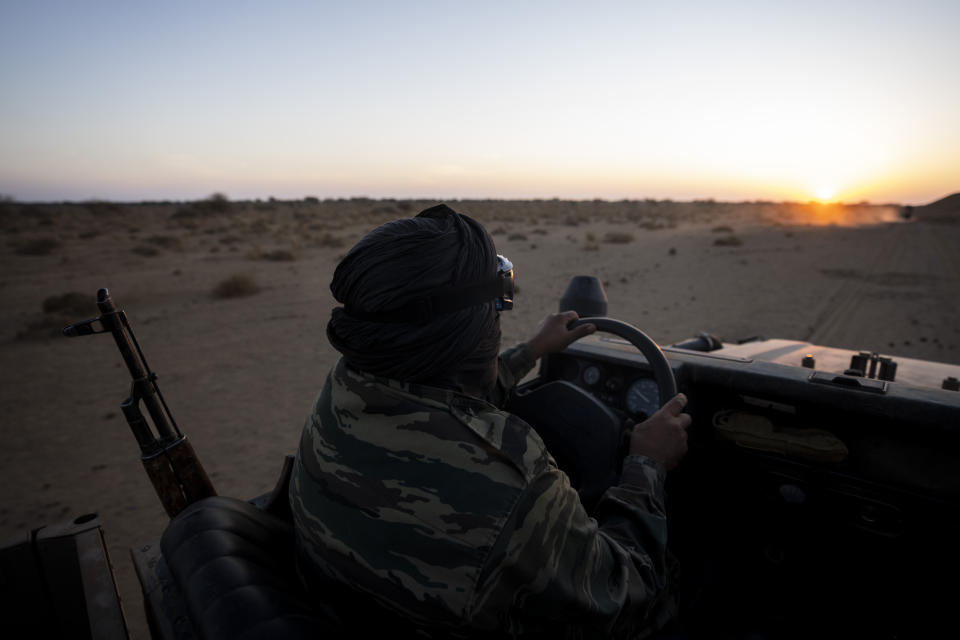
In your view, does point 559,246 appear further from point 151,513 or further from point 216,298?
point 151,513

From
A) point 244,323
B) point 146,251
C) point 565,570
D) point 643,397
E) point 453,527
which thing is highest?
point 453,527

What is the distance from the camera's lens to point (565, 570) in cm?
104

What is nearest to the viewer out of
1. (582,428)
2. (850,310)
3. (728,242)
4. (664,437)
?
(664,437)

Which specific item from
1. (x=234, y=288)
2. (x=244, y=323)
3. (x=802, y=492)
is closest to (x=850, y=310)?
(x=802, y=492)

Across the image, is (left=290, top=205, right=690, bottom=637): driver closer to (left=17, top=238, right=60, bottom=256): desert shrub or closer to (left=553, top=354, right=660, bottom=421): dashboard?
(left=553, top=354, right=660, bottom=421): dashboard

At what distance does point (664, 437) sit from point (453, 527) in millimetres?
832

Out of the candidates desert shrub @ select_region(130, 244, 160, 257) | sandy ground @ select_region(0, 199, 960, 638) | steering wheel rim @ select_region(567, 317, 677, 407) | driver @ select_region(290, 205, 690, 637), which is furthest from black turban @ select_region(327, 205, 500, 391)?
desert shrub @ select_region(130, 244, 160, 257)

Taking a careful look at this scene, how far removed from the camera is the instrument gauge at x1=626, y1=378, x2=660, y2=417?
2.44 metres

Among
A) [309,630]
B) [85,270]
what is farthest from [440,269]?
[85,270]

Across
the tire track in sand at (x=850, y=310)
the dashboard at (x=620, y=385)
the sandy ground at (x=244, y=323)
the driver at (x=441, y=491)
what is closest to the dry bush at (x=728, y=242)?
the sandy ground at (x=244, y=323)

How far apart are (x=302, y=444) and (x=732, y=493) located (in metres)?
2.12

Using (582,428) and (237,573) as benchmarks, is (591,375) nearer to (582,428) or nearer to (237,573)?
(582,428)

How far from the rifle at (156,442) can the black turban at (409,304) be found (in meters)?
1.08

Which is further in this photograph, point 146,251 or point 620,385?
point 146,251
